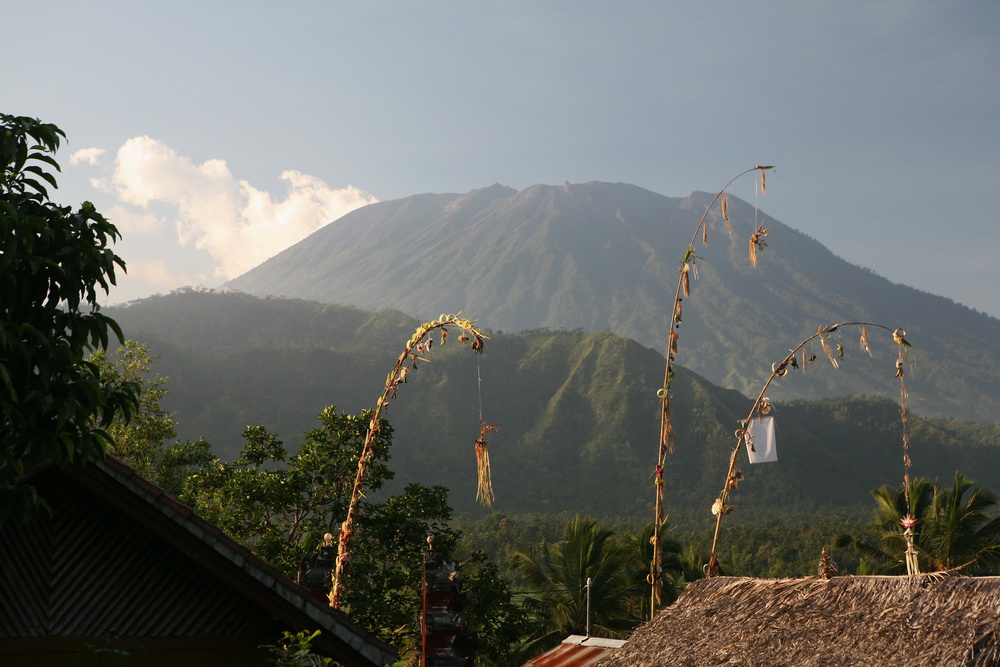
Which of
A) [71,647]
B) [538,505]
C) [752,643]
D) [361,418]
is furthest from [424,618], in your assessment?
[538,505]

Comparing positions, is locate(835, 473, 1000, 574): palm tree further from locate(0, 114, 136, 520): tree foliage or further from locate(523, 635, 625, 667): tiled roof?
locate(0, 114, 136, 520): tree foliage

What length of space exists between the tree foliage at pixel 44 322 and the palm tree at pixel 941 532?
76.6ft

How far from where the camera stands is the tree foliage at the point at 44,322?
4434mm

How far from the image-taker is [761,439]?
12.1 metres

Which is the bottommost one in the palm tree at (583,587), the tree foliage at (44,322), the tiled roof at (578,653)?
the palm tree at (583,587)

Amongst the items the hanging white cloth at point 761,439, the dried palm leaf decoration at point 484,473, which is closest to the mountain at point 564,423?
the hanging white cloth at point 761,439

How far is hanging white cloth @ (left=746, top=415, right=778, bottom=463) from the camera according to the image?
1197cm

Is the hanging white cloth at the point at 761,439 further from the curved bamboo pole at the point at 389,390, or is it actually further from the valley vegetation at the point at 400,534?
the curved bamboo pole at the point at 389,390

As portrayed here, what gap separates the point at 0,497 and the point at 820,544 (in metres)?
49.4

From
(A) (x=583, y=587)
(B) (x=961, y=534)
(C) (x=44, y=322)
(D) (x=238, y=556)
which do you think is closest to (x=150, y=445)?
(A) (x=583, y=587)

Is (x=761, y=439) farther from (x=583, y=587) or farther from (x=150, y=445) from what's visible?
(x=583, y=587)

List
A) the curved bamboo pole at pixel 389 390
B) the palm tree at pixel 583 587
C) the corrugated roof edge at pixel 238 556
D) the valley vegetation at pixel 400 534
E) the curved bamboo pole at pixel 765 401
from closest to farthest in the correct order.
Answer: the corrugated roof edge at pixel 238 556
the curved bamboo pole at pixel 389 390
the curved bamboo pole at pixel 765 401
the valley vegetation at pixel 400 534
the palm tree at pixel 583 587

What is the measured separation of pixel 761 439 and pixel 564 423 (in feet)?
339

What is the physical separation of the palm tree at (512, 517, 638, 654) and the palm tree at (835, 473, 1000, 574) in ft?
21.5
